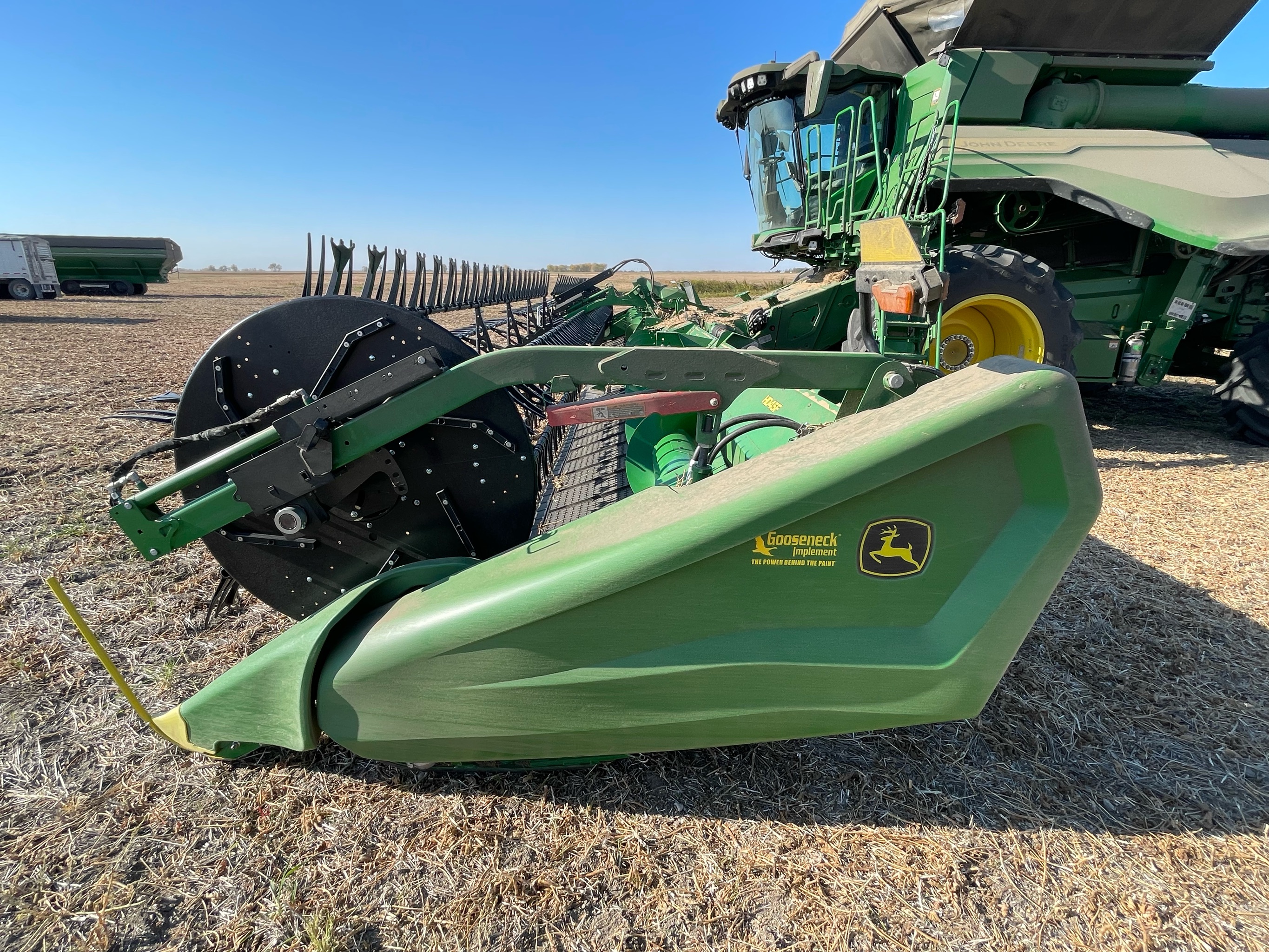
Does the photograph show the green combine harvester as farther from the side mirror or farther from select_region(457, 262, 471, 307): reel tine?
the side mirror

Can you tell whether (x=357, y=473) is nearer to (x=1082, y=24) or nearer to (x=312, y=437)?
(x=312, y=437)

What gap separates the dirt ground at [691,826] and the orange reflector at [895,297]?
145cm

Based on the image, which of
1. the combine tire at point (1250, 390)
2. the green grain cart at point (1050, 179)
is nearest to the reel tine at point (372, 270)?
the green grain cart at point (1050, 179)

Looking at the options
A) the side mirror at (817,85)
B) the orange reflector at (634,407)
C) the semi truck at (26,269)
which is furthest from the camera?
the semi truck at (26,269)

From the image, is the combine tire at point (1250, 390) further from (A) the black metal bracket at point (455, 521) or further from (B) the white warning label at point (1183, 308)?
(A) the black metal bracket at point (455, 521)

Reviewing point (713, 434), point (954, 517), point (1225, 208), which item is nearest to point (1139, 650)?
point (954, 517)

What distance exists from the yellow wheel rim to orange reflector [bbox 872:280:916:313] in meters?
2.56

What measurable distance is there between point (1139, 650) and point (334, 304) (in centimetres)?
333

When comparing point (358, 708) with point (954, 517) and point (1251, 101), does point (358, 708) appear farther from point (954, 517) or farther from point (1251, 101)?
point (1251, 101)

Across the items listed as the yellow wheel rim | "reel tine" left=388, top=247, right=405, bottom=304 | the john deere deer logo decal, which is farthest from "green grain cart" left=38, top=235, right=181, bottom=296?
the john deere deer logo decal

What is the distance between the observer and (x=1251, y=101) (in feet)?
18.8

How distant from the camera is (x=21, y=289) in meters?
22.0

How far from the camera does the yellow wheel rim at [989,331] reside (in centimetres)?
448

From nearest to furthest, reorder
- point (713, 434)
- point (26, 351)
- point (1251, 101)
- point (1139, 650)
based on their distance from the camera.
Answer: point (713, 434)
point (1139, 650)
point (1251, 101)
point (26, 351)
